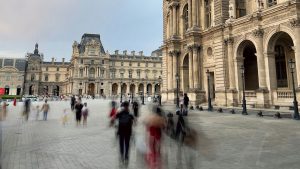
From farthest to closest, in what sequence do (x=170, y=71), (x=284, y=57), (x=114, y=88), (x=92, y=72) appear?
(x=114, y=88) → (x=92, y=72) → (x=170, y=71) → (x=284, y=57)

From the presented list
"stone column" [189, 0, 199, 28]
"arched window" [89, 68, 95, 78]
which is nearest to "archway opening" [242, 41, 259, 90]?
"stone column" [189, 0, 199, 28]

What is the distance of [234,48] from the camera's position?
2638 centimetres

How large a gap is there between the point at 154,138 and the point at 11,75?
125 meters

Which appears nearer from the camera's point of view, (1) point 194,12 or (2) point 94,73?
(1) point 194,12

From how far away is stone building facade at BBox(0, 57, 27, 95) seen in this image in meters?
109

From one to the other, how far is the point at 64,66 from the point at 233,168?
12460 centimetres

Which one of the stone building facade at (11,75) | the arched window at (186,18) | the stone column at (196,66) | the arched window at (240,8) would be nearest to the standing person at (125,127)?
the stone column at (196,66)

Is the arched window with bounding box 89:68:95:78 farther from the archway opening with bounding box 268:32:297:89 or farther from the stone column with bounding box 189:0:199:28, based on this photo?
the archway opening with bounding box 268:32:297:89

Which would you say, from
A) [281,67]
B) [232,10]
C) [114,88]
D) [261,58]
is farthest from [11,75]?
[281,67]

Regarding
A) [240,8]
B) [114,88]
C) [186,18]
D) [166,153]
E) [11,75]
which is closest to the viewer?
[166,153]

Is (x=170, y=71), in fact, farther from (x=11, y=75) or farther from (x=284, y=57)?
(x=11, y=75)

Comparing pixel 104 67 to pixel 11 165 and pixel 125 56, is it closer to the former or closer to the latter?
pixel 125 56

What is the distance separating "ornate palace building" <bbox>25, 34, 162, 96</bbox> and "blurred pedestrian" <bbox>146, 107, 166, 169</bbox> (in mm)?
90528

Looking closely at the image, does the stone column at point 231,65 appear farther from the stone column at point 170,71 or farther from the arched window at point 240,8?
the stone column at point 170,71
